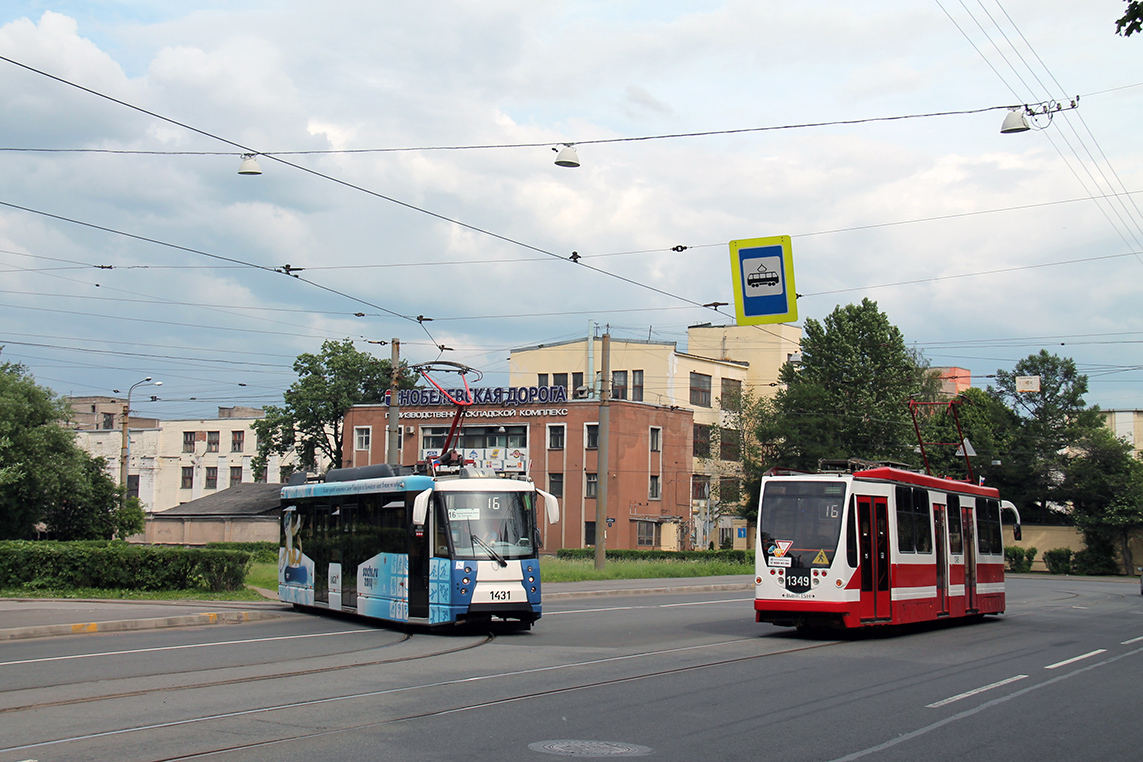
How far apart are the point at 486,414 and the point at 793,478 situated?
49912 millimetres

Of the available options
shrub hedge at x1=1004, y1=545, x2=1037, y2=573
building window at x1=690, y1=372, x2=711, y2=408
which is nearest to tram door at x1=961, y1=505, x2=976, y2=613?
building window at x1=690, y1=372, x2=711, y2=408

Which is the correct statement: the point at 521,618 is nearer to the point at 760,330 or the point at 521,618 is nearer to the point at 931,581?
the point at 931,581

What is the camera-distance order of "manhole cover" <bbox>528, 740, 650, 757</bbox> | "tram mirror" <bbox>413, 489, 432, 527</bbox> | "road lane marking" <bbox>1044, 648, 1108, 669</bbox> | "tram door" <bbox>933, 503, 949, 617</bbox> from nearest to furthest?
"manhole cover" <bbox>528, 740, 650, 757</bbox> < "road lane marking" <bbox>1044, 648, 1108, 669</bbox> < "tram mirror" <bbox>413, 489, 432, 527</bbox> < "tram door" <bbox>933, 503, 949, 617</bbox>

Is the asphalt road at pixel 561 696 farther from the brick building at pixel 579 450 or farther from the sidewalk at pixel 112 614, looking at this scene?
the brick building at pixel 579 450

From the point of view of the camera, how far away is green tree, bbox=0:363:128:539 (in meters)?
38.8

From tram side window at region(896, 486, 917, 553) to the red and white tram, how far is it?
0.7 inches

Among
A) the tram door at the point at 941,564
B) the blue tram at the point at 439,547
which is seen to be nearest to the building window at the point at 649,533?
the tram door at the point at 941,564

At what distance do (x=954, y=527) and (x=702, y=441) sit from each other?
1968 inches

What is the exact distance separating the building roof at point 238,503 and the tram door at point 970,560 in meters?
55.9

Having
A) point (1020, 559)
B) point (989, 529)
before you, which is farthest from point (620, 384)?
point (989, 529)

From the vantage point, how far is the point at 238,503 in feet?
242

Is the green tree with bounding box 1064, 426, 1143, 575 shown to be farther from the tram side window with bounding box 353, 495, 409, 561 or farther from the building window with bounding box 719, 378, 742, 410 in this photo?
the tram side window with bounding box 353, 495, 409, 561

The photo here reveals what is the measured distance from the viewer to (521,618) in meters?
17.8

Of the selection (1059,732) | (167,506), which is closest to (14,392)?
(1059,732)
